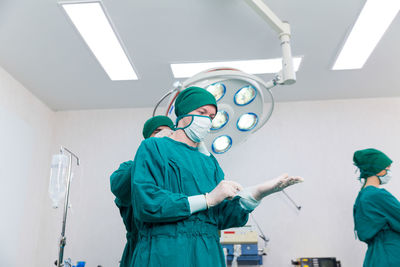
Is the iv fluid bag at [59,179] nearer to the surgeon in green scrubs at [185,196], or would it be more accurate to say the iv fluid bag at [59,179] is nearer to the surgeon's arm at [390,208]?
the surgeon in green scrubs at [185,196]

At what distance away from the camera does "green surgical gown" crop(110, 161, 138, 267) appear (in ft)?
4.69

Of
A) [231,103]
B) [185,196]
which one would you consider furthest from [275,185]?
[231,103]

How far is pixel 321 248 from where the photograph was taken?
11.9 feet

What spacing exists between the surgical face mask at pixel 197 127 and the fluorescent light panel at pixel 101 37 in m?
1.70

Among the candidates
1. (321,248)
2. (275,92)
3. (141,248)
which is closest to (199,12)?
(275,92)

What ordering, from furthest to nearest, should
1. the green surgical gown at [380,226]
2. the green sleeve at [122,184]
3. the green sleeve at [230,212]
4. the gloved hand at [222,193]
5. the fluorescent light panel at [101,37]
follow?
the fluorescent light panel at [101,37]
the green surgical gown at [380,226]
the green sleeve at [122,184]
the green sleeve at [230,212]
the gloved hand at [222,193]

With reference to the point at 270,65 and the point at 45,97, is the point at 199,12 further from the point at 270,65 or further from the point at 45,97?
the point at 45,97

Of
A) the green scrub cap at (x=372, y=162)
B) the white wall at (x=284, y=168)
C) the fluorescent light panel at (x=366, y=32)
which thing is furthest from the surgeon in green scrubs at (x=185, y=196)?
the white wall at (x=284, y=168)

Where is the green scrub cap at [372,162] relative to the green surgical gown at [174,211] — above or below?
above

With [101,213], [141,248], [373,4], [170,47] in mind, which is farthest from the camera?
[101,213]

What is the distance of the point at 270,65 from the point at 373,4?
106 centimetres

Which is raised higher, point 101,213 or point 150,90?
point 150,90

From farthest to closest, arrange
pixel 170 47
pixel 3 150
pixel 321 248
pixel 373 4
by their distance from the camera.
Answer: pixel 321 248
pixel 3 150
pixel 170 47
pixel 373 4

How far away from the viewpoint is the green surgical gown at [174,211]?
1.00m
